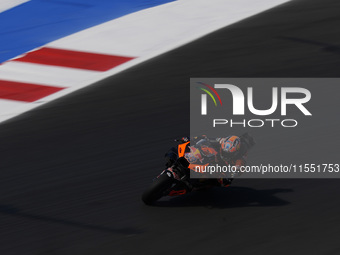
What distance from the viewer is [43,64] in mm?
10695

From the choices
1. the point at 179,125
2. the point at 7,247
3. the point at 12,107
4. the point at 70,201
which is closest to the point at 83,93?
the point at 12,107

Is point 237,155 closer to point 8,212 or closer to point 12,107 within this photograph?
point 8,212

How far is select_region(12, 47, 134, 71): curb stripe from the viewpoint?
10.6 metres

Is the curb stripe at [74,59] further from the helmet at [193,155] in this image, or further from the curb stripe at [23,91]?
the helmet at [193,155]

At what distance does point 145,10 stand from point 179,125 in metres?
4.28

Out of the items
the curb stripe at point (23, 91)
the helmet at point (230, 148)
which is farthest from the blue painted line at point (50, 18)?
the helmet at point (230, 148)

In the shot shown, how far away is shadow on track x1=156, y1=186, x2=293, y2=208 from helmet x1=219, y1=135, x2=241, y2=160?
1.86 feet

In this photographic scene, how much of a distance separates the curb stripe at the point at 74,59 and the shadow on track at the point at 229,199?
381cm

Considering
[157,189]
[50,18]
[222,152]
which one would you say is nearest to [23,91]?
[50,18]

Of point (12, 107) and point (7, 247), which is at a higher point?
point (12, 107)

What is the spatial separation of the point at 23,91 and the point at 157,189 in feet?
12.8

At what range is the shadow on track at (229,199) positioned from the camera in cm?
691

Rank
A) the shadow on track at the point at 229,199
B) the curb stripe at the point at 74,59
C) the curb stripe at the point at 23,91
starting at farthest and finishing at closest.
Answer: the curb stripe at the point at 74,59 < the curb stripe at the point at 23,91 < the shadow on track at the point at 229,199

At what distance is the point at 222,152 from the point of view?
6598mm
